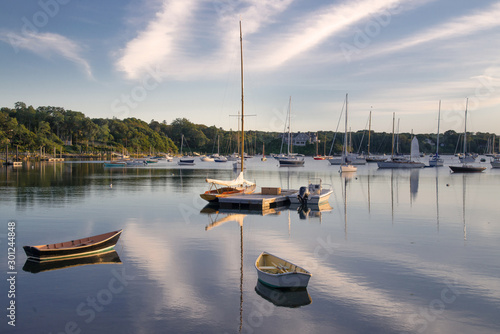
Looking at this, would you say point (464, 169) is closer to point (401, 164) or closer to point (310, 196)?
point (401, 164)

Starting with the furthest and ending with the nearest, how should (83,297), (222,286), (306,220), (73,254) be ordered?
(306,220) → (73,254) → (222,286) → (83,297)

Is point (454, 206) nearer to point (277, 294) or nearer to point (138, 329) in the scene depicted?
point (277, 294)

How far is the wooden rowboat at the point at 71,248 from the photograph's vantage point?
19.9m

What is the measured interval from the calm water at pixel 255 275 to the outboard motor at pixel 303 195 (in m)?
4.05

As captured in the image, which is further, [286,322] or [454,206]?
[454,206]

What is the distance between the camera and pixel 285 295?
16.0 m

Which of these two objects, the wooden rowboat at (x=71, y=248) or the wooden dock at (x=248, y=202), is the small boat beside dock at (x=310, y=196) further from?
the wooden rowboat at (x=71, y=248)

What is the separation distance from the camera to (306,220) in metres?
33.2

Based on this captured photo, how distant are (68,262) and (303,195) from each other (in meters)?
24.2

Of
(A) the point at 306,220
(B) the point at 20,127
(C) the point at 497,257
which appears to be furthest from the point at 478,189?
(B) the point at 20,127

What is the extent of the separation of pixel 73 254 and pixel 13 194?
32.7 meters

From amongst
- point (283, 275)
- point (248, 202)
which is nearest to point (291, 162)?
point (248, 202)

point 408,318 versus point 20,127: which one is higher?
point 20,127

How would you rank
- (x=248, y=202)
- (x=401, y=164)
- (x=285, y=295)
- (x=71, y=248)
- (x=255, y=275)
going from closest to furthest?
1. (x=285, y=295)
2. (x=255, y=275)
3. (x=71, y=248)
4. (x=248, y=202)
5. (x=401, y=164)
